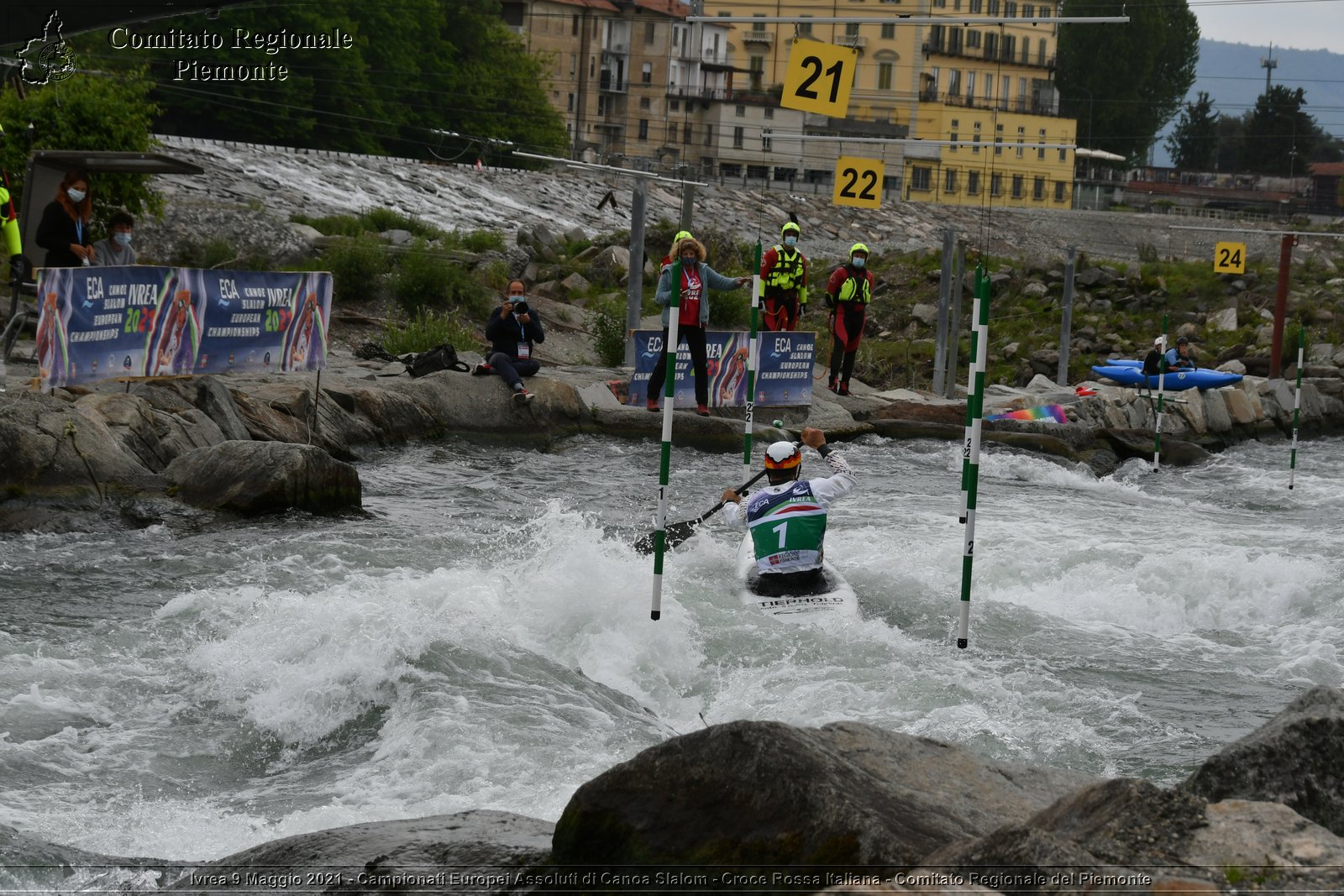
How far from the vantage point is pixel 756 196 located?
49.5 meters

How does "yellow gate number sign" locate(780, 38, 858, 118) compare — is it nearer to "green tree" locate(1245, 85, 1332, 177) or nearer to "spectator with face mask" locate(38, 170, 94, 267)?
"spectator with face mask" locate(38, 170, 94, 267)

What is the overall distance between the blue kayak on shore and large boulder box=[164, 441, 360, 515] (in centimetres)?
1551

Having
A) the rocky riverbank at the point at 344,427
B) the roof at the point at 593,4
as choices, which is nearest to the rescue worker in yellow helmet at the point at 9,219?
the rocky riverbank at the point at 344,427

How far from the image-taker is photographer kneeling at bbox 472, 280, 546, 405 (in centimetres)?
1697

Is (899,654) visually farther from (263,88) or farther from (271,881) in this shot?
(263,88)

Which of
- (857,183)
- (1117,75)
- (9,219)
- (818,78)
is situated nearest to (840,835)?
(9,219)

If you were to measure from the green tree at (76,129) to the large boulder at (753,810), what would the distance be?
15.6 meters

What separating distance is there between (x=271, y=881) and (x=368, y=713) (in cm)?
285

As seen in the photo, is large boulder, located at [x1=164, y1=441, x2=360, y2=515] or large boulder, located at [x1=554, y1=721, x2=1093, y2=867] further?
large boulder, located at [x1=164, y1=441, x2=360, y2=515]

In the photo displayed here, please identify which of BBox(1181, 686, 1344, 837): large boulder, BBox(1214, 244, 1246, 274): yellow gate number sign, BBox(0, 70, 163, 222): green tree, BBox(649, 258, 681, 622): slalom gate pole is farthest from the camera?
BBox(1214, 244, 1246, 274): yellow gate number sign

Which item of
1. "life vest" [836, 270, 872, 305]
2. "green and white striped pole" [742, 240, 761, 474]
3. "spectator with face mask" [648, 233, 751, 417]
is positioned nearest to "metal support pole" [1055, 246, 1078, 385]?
"life vest" [836, 270, 872, 305]

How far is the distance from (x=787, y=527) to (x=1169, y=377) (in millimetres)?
17217

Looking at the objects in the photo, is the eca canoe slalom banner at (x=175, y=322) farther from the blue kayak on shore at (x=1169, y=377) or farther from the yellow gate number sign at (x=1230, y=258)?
the yellow gate number sign at (x=1230, y=258)

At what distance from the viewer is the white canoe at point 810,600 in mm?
9656
